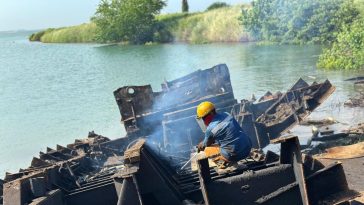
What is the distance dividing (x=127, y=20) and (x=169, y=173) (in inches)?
2474

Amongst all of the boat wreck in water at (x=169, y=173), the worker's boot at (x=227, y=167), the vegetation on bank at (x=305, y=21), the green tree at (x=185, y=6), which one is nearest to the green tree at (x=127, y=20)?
the green tree at (x=185, y=6)

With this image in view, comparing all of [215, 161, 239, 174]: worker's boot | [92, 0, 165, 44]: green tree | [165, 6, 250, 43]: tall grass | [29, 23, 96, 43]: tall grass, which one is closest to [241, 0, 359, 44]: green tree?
[165, 6, 250, 43]: tall grass

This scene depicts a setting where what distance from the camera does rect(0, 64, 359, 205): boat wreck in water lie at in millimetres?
8531

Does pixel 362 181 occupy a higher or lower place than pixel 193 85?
lower

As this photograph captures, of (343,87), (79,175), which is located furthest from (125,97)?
(343,87)

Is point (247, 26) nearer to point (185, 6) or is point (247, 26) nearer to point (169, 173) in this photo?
point (185, 6)

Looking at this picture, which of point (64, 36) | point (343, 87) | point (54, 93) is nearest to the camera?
point (343, 87)

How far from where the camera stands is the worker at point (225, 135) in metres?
8.91

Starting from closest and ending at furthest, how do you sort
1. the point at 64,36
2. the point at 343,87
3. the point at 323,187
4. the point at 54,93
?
the point at 323,187 < the point at 343,87 < the point at 54,93 < the point at 64,36

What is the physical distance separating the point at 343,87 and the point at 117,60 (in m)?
30.8

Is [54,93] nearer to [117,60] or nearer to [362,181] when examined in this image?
[117,60]

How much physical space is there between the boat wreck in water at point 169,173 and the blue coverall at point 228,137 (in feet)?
1.21

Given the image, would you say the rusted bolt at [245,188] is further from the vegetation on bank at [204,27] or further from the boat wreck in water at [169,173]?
the vegetation on bank at [204,27]

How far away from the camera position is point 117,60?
50.3 metres
